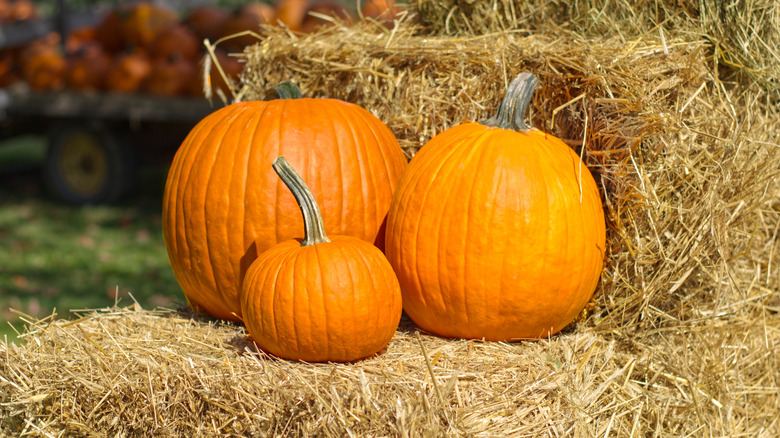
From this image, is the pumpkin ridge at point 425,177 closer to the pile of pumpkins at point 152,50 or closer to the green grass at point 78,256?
the green grass at point 78,256

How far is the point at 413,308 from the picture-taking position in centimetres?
233

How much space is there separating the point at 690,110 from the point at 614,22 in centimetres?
56

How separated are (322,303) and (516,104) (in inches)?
35.9

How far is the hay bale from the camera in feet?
6.15

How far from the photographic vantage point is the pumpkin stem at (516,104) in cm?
229

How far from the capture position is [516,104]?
230cm

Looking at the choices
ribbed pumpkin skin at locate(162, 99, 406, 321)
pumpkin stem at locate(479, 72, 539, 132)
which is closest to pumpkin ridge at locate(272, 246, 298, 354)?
ribbed pumpkin skin at locate(162, 99, 406, 321)

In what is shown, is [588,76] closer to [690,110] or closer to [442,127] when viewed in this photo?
[690,110]

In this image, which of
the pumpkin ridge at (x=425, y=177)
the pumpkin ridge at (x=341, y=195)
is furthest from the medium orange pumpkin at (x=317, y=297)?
the pumpkin ridge at (x=341, y=195)

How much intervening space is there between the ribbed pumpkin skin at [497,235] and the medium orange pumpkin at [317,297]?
7.3 inches

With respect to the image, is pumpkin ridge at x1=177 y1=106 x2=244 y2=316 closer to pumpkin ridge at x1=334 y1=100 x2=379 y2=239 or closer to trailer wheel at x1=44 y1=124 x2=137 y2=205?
pumpkin ridge at x1=334 y1=100 x2=379 y2=239

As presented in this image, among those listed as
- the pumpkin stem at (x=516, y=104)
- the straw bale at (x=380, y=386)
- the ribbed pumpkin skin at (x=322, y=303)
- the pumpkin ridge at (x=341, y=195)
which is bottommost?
the straw bale at (x=380, y=386)

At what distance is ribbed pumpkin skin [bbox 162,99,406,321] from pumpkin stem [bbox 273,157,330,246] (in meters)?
0.20

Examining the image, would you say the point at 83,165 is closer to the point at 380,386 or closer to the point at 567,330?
the point at 567,330
